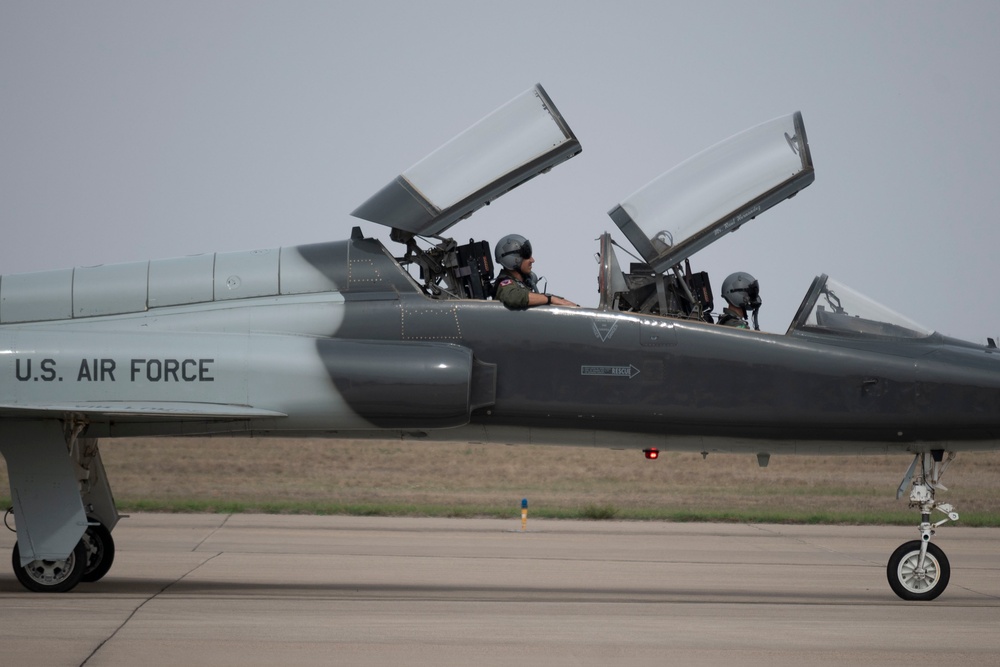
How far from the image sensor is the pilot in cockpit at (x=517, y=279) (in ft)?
32.4

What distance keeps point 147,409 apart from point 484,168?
3.69 meters

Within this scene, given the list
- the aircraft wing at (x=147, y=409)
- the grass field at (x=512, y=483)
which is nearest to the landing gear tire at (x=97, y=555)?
the aircraft wing at (x=147, y=409)

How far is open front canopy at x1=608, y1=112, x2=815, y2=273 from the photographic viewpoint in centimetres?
1003

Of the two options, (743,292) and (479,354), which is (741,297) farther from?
(479,354)

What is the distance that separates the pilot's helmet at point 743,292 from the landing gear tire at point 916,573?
2.66 meters

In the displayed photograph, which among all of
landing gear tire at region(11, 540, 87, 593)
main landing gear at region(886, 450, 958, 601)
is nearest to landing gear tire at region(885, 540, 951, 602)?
main landing gear at region(886, 450, 958, 601)

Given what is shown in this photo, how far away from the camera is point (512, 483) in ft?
88.3

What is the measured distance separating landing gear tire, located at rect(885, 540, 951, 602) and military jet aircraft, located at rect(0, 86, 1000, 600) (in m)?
0.02

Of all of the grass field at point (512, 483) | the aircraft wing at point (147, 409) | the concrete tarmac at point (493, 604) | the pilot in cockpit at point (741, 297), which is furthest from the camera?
the grass field at point (512, 483)

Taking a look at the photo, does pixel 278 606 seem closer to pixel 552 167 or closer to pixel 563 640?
pixel 563 640

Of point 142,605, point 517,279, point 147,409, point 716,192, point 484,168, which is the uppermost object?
point 484,168

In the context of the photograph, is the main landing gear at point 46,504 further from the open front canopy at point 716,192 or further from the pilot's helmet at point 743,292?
the pilot's helmet at point 743,292

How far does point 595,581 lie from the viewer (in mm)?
12359

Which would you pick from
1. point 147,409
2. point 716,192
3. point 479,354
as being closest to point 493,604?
point 479,354
